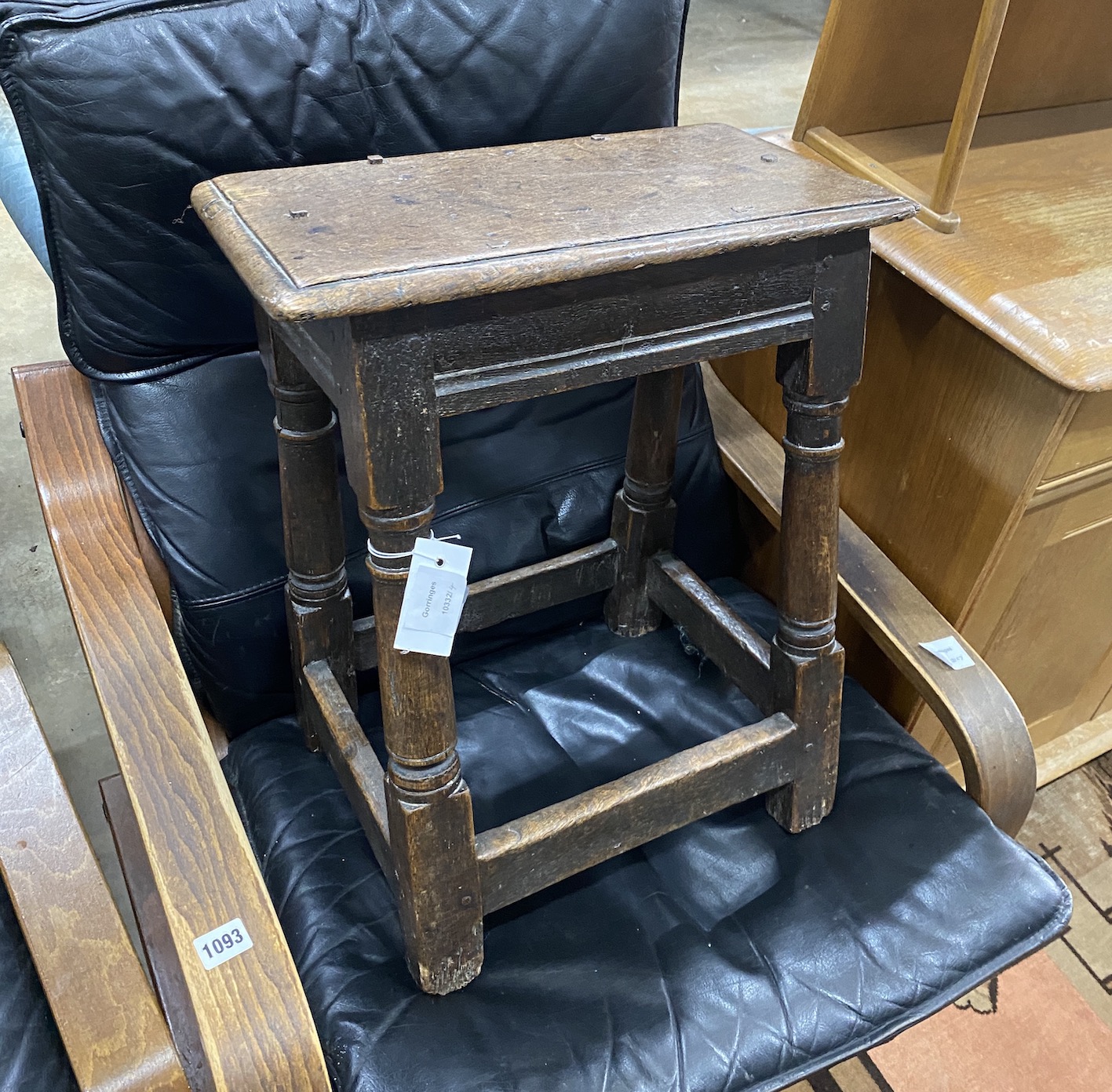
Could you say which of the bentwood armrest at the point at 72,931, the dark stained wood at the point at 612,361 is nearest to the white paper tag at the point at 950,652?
the dark stained wood at the point at 612,361

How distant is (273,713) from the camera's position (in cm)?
110

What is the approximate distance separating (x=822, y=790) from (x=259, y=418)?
675 mm

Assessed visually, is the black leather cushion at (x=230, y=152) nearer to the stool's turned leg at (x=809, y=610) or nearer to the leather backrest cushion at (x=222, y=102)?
the leather backrest cushion at (x=222, y=102)

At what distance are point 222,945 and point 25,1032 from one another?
0.67 ft

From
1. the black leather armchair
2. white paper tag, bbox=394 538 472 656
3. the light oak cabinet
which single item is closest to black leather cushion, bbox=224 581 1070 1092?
the black leather armchair

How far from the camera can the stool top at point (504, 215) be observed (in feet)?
1.96

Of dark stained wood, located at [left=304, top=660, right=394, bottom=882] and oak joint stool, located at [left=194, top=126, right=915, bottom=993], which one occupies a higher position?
oak joint stool, located at [left=194, top=126, right=915, bottom=993]

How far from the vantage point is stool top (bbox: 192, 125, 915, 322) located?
23.5 inches

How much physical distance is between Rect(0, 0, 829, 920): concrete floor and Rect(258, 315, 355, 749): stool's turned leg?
72cm

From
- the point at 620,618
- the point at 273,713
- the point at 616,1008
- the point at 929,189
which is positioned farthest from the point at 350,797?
the point at 929,189

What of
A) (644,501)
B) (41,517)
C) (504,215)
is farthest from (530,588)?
(41,517)

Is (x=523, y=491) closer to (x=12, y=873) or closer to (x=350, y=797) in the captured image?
(x=350, y=797)

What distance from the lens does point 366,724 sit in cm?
108

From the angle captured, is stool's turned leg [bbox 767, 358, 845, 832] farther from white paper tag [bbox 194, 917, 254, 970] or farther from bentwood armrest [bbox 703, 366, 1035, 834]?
white paper tag [bbox 194, 917, 254, 970]
